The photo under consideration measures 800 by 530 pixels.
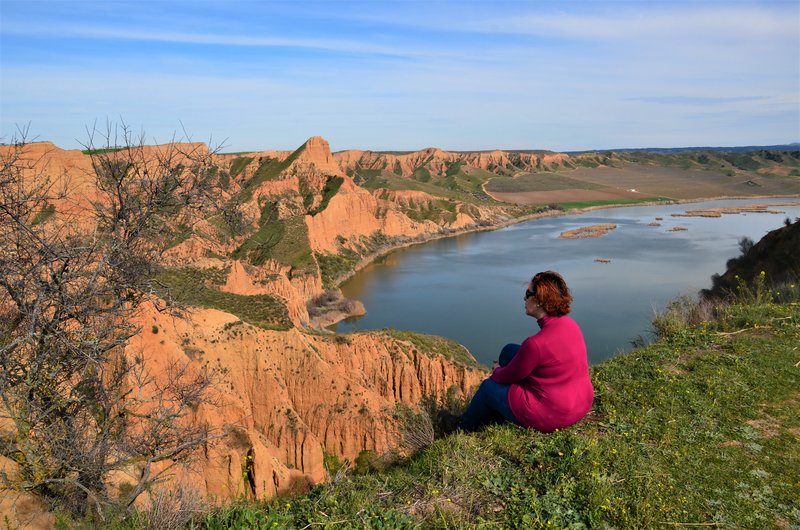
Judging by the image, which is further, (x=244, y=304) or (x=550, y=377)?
(x=244, y=304)

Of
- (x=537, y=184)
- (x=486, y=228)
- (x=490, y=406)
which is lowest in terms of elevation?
(x=486, y=228)

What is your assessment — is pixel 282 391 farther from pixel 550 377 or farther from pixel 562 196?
pixel 562 196

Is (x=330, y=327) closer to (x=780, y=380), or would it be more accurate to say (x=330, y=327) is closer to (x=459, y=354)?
(x=459, y=354)

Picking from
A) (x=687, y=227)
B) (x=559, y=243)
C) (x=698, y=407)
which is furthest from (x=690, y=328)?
(x=687, y=227)

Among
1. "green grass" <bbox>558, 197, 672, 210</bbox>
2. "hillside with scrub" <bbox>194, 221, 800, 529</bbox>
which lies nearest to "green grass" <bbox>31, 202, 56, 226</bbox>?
"hillside with scrub" <bbox>194, 221, 800, 529</bbox>

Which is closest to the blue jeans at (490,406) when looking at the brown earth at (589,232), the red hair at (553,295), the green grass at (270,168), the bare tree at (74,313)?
the red hair at (553,295)

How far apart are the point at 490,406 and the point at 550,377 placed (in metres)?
0.90

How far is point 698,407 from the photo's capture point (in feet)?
19.0

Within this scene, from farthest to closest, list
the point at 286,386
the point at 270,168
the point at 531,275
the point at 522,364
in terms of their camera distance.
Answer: the point at 270,168 → the point at 531,275 → the point at 286,386 → the point at 522,364

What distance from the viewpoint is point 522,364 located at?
4797 mm

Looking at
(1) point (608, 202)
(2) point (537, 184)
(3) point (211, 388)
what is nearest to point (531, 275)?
(3) point (211, 388)

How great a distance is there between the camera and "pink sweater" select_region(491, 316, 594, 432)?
4.72 m

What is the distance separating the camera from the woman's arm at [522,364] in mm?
4699

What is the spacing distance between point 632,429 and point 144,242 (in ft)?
18.2
